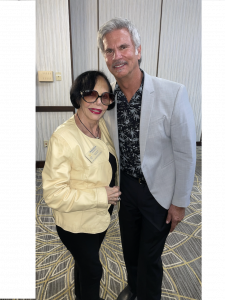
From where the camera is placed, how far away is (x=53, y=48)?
3.30m

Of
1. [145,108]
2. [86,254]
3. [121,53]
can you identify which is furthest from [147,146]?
[86,254]

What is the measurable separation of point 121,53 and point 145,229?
1086 mm

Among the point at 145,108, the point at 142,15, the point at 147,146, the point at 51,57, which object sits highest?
the point at 142,15

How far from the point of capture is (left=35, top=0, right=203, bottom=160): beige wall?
127 inches

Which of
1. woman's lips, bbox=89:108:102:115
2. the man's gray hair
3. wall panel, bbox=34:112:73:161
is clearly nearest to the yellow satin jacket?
woman's lips, bbox=89:108:102:115

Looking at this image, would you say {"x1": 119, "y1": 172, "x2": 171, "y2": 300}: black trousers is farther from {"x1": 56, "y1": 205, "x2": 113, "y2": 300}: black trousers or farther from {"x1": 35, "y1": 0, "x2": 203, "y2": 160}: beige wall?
{"x1": 35, "y1": 0, "x2": 203, "y2": 160}: beige wall

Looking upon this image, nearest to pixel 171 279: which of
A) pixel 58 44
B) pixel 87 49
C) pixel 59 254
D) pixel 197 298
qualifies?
pixel 197 298

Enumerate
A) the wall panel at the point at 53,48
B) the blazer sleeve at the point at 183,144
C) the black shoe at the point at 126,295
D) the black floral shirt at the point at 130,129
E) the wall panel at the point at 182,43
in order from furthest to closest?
1. the wall panel at the point at 182,43
2. the wall panel at the point at 53,48
3. the black shoe at the point at 126,295
4. the black floral shirt at the point at 130,129
5. the blazer sleeve at the point at 183,144

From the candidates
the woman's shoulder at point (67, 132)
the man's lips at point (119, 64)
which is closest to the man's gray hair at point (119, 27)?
the man's lips at point (119, 64)

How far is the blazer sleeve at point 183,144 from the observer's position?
3.63 feet

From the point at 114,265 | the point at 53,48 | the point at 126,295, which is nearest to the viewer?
the point at 126,295

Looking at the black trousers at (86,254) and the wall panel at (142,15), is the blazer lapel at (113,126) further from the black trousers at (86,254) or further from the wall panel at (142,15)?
the wall panel at (142,15)

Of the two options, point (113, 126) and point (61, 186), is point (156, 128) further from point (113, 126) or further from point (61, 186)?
point (61, 186)

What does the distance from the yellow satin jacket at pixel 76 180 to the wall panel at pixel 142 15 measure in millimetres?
2783
